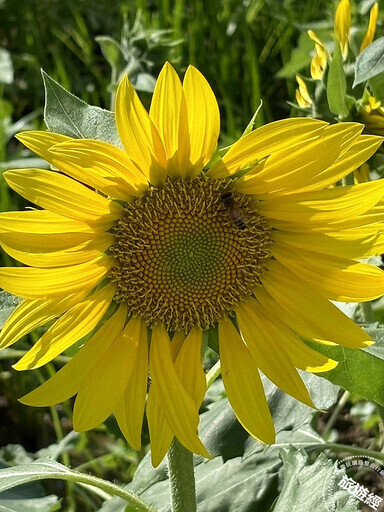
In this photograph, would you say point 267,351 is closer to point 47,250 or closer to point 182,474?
point 182,474

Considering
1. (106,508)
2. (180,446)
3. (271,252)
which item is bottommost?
(106,508)

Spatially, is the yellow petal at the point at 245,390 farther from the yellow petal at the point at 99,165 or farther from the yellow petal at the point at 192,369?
the yellow petal at the point at 99,165

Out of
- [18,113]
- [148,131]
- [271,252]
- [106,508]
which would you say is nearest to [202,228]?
[271,252]

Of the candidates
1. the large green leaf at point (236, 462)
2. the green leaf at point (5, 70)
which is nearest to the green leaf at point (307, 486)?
the large green leaf at point (236, 462)

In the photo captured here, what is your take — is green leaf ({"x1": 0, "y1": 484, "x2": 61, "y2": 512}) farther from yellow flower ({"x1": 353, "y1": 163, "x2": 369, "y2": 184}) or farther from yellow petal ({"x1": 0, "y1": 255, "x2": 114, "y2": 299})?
yellow flower ({"x1": 353, "y1": 163, "x2": 369, "y2": 184})

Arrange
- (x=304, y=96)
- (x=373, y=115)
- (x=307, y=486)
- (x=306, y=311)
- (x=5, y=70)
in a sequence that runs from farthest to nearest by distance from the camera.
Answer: (x=5, y=70) → (x=304, y=96) → (x=373, y=115) → (x=307, y=486) → (x=306, y=311)

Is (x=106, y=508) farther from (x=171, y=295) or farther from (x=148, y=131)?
(x=148, y=131)

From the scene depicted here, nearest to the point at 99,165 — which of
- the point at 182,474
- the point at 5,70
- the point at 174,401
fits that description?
the point at 174,401
